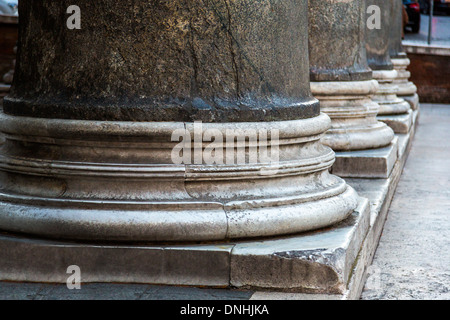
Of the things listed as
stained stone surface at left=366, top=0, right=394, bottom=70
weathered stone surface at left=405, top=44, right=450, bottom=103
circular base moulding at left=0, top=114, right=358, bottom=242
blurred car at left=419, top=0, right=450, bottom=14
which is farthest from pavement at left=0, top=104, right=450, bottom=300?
blurred car at left=419, top=0, right=450, bottom=14

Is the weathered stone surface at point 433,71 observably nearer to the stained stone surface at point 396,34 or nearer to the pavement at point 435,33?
the pavement at point 435,33

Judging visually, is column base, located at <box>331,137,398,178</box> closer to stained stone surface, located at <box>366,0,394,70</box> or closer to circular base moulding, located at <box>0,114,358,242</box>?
circular base moulding, located at <box>0,114,358,242</box>

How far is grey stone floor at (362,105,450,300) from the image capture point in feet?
13.6

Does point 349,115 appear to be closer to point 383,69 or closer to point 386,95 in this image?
point 386,95

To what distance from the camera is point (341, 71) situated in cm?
673

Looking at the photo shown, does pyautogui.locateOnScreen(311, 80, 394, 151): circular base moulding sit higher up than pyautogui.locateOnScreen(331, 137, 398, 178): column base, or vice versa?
pyautogui.locateOnScreen(311, 80, 394, 151): circular base moulding

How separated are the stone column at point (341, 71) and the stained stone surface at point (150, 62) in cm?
290

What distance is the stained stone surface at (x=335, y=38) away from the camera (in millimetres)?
6574

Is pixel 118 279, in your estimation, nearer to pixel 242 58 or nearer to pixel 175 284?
pixel 175 284

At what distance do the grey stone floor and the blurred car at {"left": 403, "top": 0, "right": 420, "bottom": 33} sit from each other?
13.4 meters

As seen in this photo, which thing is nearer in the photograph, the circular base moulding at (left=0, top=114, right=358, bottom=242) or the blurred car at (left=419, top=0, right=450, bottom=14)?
the circular base moulding at (left=0, top=114, right=358, bottom=242)

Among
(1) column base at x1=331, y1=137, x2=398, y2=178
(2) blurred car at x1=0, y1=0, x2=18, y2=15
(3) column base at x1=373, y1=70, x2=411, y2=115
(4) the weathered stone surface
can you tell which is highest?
(2) blurred car at x1=0, y1=0, x2=18, y2=15

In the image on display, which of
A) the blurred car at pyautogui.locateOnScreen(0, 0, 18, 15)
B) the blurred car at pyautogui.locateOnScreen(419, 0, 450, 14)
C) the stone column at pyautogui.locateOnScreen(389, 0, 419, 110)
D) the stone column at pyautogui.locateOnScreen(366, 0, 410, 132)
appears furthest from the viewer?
the blurred car at pyautogui.locateOnScreen(419, 0, 450, 14)

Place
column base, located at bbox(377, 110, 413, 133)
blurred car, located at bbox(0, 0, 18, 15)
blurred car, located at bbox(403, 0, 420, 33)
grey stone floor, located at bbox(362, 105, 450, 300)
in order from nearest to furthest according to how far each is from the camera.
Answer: grey stone floor, located at bbox(362, 105, 450, 300)
column base, located at bbox(377, 110, 413, 133)
blurred car, located at bbox(0, 0, 18, 15)
blurred car, located at bbox(403, 0, 420, 33)
